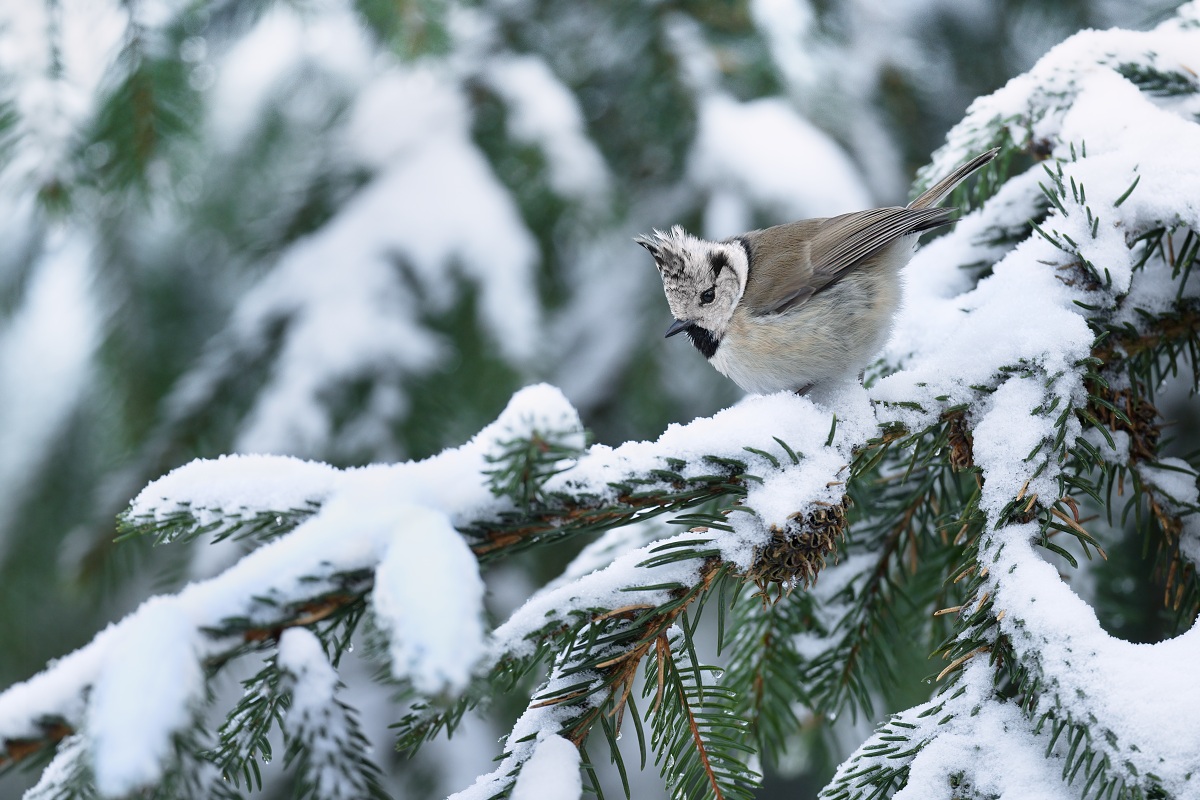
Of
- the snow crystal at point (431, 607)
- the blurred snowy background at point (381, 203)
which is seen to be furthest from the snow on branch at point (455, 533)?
the blurred snowy background at point (381, 203)

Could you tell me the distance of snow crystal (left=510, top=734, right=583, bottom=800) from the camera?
34.9 inches

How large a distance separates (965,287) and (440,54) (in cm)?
141

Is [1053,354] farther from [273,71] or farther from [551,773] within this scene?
[273,71]

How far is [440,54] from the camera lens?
7.18ft

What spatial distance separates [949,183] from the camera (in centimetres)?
169

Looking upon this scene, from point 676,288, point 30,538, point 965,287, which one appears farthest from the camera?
point 30,538

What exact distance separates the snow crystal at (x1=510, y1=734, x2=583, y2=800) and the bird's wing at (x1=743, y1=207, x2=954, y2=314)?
3.83ft

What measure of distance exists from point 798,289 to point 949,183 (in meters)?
0.37

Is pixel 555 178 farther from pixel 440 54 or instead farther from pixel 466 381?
pixel 466 381

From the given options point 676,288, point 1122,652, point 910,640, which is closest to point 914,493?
point 910,640

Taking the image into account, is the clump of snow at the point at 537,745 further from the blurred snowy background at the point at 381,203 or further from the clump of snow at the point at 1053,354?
the blurred snowy background at the point at 381,203

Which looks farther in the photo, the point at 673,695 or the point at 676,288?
the point at 676,288

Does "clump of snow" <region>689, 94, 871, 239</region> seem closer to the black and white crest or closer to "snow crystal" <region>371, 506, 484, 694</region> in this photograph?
the black and white crest

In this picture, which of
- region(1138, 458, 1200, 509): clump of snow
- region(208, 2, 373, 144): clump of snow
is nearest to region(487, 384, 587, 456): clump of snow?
region(1138, 458, 1200, 509): clump of snow
